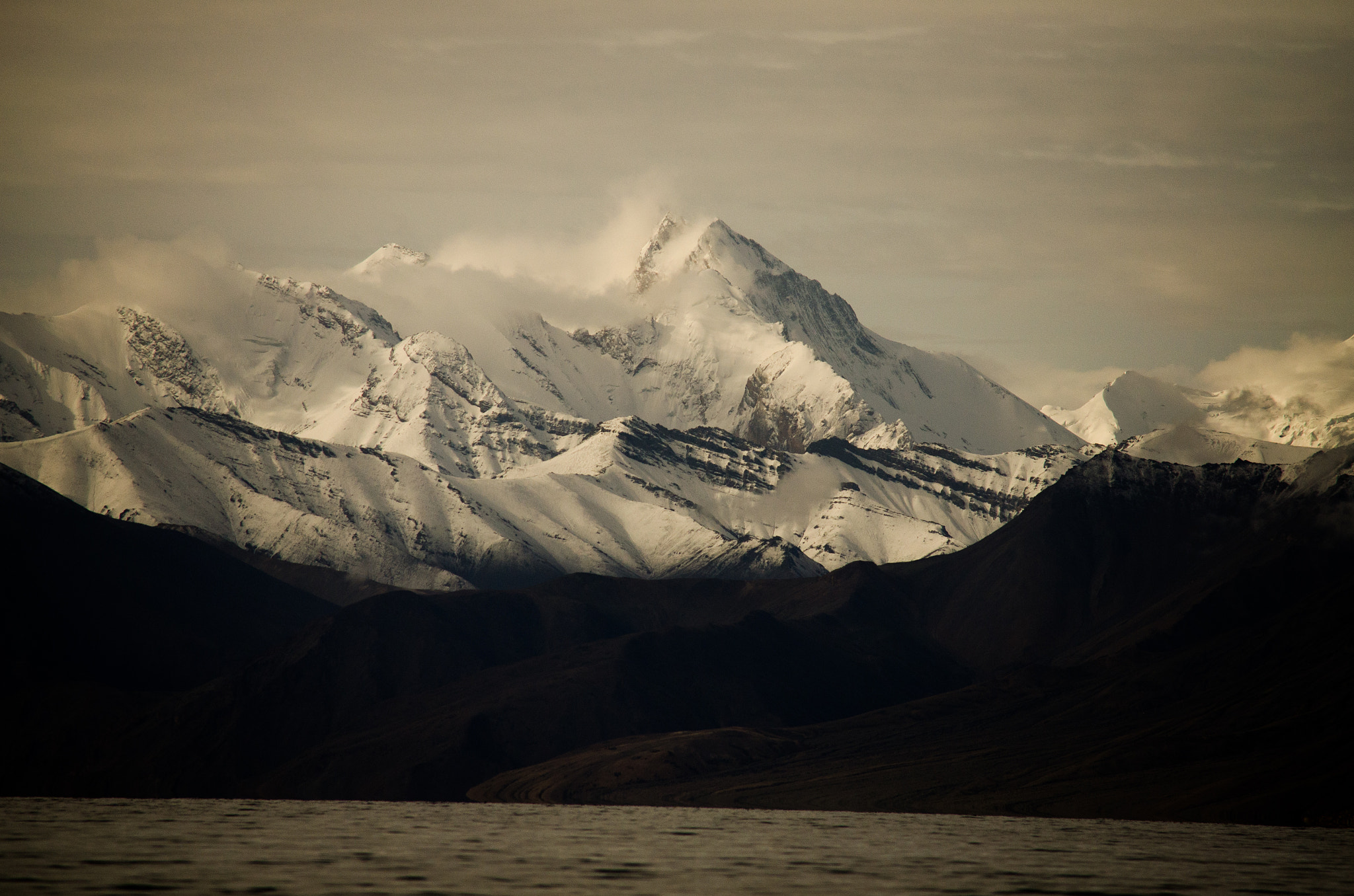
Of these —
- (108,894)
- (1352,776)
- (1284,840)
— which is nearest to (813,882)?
(108,894)

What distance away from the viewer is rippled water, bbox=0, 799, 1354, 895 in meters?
99.6

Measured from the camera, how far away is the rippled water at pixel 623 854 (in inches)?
3920

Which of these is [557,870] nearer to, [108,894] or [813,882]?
[813,882]

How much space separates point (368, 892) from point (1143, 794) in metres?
121

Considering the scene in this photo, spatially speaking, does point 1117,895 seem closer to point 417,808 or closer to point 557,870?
point 557,870

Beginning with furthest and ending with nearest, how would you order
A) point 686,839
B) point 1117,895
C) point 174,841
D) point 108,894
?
1. point 686,839
2. point 174,841
3. point 1117,895
4. point 108,894

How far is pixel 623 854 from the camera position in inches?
4751

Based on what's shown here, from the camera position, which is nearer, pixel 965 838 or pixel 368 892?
pixel 368 892

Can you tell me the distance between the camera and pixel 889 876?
108 meters

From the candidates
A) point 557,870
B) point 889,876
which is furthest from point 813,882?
point 557,870

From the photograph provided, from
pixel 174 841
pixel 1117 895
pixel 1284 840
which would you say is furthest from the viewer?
pixel 1284 840

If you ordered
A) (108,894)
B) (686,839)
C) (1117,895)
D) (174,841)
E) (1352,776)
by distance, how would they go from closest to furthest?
(108,894)
(1117,895)
(174,841)
(686,839)
(1352,776)

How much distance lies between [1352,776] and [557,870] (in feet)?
360

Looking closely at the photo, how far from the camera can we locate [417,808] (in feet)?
591
